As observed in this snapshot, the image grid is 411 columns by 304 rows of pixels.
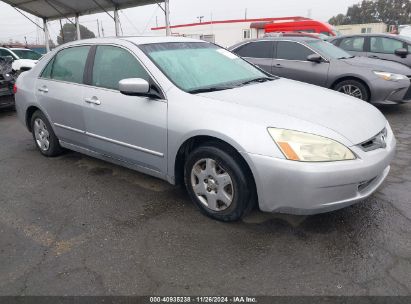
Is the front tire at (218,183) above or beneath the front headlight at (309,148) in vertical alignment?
beneath

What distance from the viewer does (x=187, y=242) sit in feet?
8.82

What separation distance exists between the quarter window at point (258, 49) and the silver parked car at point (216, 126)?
3.66 metres

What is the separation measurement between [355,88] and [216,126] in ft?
15.6

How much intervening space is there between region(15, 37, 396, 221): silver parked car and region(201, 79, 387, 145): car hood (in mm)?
10

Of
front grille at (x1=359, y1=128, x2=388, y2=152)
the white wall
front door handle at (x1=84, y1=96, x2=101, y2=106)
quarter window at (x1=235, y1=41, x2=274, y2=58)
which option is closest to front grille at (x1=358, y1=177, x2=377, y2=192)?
front grille at (x1=359, y1=128, x2=388, y2=152)

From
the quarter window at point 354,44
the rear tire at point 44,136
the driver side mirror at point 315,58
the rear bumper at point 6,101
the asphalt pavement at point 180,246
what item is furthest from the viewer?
the quarter window at point 354,44

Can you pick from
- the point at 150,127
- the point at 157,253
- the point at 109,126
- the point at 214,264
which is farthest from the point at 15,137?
the point at 214,264

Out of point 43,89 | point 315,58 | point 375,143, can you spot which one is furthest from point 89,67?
point 315,58

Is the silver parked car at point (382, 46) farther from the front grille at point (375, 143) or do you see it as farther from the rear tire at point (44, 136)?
the rear tire at point (44, 136)

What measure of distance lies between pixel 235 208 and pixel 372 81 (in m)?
4.76

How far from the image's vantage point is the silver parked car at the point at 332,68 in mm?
6288

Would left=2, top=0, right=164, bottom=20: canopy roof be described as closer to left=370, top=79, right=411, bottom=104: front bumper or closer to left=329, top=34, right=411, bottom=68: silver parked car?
left=329, top=34, right=411, bottom=68: silver parked car

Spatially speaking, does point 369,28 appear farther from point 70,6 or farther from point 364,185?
point 364,185

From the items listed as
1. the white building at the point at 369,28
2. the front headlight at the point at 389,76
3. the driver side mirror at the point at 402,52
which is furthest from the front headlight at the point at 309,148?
the white building at the point at 369,28
